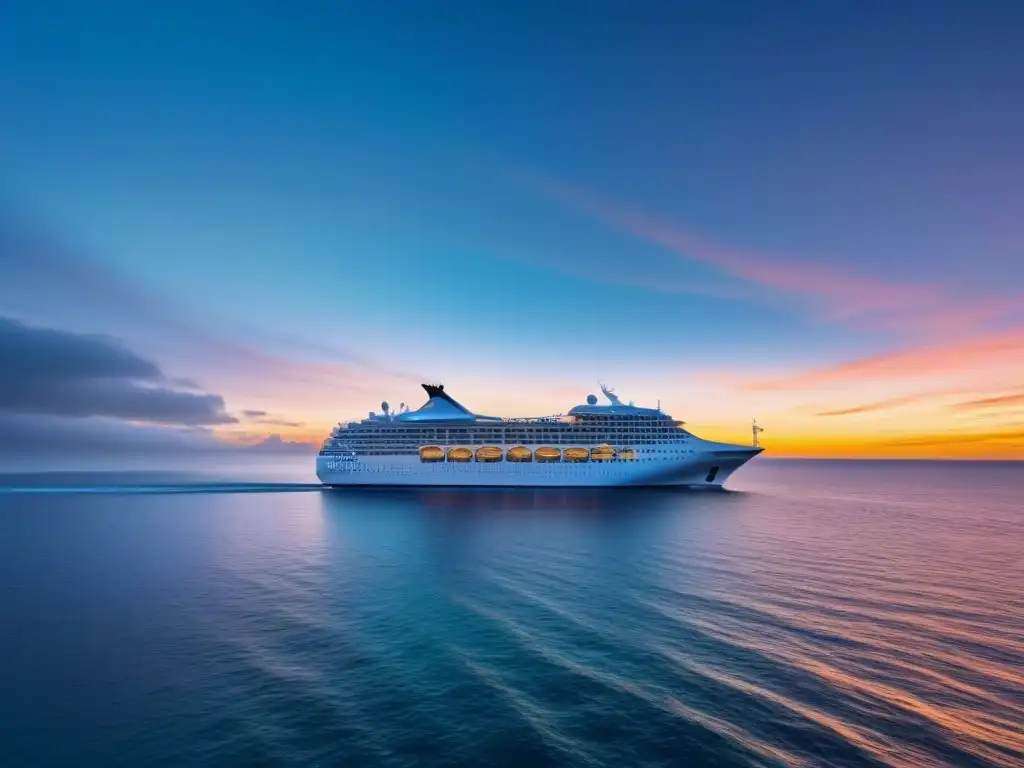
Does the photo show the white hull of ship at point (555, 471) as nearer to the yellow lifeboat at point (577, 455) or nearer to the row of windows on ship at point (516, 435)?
the yellow lifeboat at point (577, 455)

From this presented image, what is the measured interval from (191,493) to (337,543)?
231 feet

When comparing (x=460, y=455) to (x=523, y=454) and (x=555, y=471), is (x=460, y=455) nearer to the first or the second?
(x=523, y=454)

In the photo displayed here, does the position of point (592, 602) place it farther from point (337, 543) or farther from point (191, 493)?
point (191, 493)

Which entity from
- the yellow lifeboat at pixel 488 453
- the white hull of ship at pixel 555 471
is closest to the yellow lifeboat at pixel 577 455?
the white hull of ship at pixel 555 471

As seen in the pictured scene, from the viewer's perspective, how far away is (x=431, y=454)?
90750 millimetres

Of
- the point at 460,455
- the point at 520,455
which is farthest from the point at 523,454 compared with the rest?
the point at 460,455

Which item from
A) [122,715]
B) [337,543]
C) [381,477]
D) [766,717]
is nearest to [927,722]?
[766,717]

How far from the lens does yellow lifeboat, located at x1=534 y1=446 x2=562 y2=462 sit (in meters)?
89.0

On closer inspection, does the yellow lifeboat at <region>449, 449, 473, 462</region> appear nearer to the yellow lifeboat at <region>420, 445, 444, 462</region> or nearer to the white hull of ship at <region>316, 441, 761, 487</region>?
the white hull of ship at <region>316, 441, 761, 487</region>

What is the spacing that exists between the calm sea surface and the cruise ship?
1658 inches

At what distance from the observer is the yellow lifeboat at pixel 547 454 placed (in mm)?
89000

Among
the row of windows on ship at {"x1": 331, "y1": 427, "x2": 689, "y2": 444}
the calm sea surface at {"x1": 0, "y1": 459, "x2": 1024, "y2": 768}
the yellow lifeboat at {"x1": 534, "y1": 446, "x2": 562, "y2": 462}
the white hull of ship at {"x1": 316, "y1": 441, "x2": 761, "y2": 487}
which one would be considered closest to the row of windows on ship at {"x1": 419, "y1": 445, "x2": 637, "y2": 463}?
the yellow lifeboat at {"x1": 534, "y1": 446, "x2": 562, "y2": 462}

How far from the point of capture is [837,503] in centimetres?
7938

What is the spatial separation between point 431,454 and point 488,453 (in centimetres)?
1042
